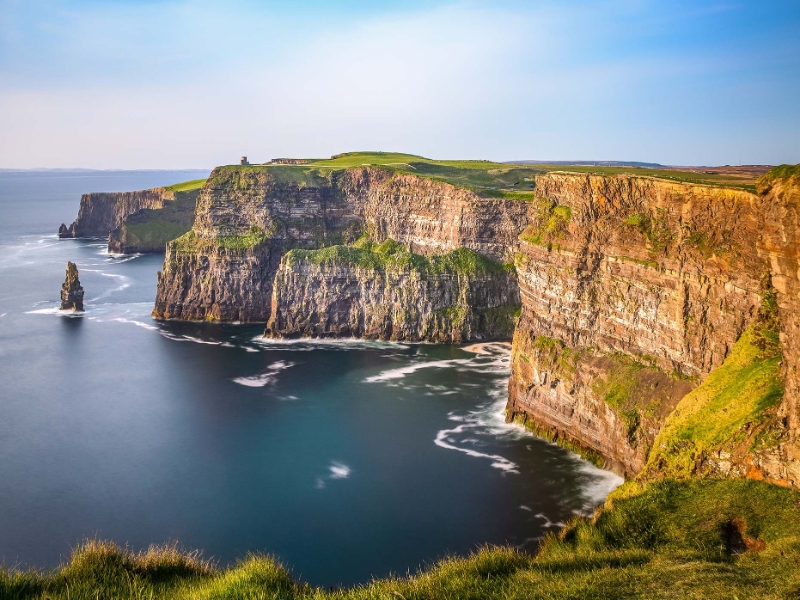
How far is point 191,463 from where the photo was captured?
198 ft

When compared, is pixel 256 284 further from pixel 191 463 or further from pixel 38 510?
pixel 38 510

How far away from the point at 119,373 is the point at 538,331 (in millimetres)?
48111

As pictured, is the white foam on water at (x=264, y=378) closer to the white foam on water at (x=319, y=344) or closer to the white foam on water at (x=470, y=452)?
the white foam on water at (x=319, y=344)

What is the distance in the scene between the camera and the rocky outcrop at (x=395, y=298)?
331 feet

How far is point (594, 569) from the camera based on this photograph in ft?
92.5

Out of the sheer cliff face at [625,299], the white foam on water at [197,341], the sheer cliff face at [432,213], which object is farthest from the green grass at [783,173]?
the white foam on water at [197,341]

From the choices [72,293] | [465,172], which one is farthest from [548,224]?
[72,293]

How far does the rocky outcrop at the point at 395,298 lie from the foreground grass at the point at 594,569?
210ft

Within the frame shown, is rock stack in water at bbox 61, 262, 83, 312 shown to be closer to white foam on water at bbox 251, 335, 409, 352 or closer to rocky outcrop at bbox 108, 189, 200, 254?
white foam on water at bbox 251, 335, 409, 352

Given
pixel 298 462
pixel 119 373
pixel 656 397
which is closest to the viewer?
pixel 656 397

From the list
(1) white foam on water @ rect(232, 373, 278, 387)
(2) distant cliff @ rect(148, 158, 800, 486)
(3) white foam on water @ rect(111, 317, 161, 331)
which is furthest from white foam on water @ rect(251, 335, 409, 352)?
(3) white foam on water @ rect(111, 317, 161, 331)

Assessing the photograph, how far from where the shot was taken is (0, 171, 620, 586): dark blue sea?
47.2m

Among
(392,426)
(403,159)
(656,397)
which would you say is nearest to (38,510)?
(392,426)

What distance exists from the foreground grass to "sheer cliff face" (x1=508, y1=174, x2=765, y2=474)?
13545 mm
